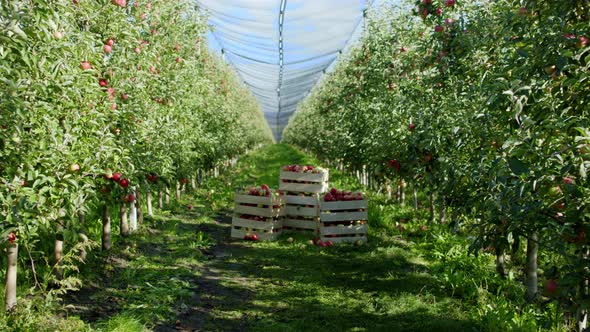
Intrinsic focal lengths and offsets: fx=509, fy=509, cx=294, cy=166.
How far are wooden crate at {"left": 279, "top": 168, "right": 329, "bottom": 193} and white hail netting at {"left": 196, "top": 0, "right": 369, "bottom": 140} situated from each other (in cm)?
424

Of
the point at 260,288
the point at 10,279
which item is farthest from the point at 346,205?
the point at 10,279

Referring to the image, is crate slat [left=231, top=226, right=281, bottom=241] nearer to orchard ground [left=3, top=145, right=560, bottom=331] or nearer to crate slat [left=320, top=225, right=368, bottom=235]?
orchard ground [left=3, top=145, right=560, bottom=331]

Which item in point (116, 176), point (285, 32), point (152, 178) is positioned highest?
point (285, 32)

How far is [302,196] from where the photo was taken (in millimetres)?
10586

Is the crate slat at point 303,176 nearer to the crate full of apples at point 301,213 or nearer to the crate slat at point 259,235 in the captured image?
the crate full of apples at point 301,213

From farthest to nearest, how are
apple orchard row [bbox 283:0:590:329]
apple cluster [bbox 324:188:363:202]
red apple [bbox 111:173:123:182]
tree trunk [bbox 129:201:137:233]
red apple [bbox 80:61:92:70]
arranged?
apple cluster [bbox 324:188:363:202] → tree trunk [bbox 129:201:137:233] → red apple [bbox 111:173:123:182] → red apple [bbox 80:61:92:70] → apple orchard row [bbox 283:0:590:329]

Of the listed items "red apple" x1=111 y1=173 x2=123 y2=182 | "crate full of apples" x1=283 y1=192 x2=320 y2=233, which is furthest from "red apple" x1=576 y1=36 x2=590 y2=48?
"crate full of apples" x1=283 y1=192 x2=320 y2=233

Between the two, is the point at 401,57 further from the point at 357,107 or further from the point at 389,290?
the point at 389,290

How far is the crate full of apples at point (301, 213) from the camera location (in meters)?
10.4

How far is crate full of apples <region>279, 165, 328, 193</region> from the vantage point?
35.1 feet

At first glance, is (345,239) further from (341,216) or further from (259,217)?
(259,217)

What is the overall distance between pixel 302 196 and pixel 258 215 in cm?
108

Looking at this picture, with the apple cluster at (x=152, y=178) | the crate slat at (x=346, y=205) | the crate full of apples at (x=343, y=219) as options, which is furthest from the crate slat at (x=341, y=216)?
the apple cluster at (x=152, y=178)

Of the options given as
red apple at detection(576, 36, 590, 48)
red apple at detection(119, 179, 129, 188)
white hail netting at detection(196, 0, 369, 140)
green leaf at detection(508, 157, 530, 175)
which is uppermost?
white hail netting at detection(196, 0, 369, 140)
